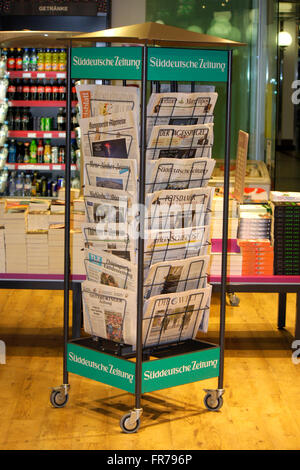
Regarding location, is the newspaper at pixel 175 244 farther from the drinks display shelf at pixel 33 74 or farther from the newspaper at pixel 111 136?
the drinks display shelf at pixel 33 74

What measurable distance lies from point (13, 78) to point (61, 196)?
Result: 3885mm

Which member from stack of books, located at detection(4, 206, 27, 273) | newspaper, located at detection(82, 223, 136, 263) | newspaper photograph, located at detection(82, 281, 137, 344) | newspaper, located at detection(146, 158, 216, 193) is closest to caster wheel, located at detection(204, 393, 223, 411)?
newspaper photograph, located at detection(82, 281, 137, 344)

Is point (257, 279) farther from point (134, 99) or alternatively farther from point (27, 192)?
point (27, 192)

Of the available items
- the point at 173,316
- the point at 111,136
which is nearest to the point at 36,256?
the point at 173,316

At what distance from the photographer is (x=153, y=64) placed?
3.52 m

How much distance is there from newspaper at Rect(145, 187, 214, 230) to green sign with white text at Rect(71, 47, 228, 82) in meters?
0.55

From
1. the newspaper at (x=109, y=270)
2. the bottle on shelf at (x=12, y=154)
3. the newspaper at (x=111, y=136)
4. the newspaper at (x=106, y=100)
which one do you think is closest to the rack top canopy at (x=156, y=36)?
the newspaper at (x=106, y=100)

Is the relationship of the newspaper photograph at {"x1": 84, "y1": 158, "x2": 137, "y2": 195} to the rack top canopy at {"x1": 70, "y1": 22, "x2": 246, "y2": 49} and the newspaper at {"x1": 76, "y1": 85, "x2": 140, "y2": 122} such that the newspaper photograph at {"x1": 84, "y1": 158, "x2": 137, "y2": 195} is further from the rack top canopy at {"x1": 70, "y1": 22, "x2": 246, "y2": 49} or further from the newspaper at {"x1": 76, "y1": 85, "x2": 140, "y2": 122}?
the rack top canopy at {"x1": 70, "y1": 22, "x2": 246, "y2": 49}

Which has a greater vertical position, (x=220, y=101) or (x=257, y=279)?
(x=220, y=101)

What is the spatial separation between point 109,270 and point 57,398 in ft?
2.52

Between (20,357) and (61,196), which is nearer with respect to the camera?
(20,357)

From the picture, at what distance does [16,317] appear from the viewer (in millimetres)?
5707

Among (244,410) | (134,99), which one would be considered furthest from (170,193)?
(244,410)

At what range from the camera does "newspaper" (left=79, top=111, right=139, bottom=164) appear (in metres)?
3.62
